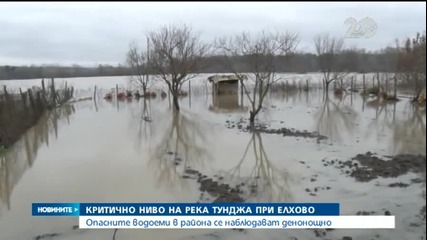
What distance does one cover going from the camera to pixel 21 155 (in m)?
10.2

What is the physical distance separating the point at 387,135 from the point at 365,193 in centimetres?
424

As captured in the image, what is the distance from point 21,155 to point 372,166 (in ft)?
28.1

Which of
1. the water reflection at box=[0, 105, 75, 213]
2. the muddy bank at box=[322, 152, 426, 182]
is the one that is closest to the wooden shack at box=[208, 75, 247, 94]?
the water reflection at box=[0, 105, 75, 213]

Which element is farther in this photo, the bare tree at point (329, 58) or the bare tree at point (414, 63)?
the bare tree at point (329, 58)

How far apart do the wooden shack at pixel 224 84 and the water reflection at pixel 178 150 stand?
1257 cm

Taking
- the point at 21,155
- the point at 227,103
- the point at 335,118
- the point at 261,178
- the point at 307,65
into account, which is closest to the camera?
the point at 261,178

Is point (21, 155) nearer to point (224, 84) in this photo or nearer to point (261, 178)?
point (261, 178)

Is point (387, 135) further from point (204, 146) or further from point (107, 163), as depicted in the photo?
point (107, 163)

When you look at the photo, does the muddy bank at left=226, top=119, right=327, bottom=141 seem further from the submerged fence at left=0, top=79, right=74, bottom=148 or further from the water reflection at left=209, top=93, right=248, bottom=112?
the submerged fence at left=0, top=79, right=74, bottom=148

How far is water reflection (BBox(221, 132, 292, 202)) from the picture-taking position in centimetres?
623

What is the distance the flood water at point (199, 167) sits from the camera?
4.90 metres

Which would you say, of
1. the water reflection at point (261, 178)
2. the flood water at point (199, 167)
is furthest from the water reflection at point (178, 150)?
the water reflection at point (261, 178)
